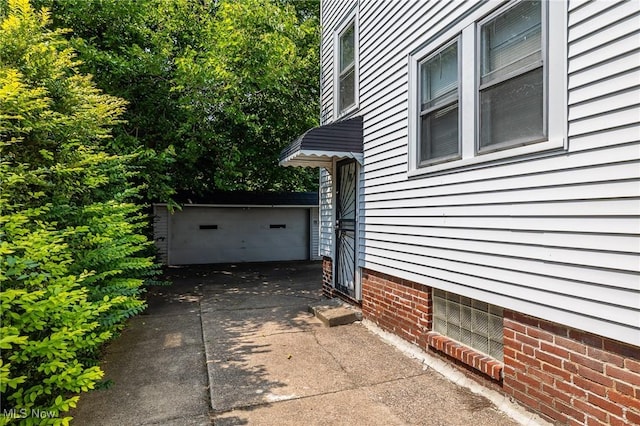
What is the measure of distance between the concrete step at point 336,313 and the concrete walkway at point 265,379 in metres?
0.10

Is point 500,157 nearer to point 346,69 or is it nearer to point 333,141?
point 333,141

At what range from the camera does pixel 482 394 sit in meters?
Result: 3.25

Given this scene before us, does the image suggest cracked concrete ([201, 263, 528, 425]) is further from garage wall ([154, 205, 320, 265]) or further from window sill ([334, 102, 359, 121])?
garage wall ([154, 205, 320, 265])

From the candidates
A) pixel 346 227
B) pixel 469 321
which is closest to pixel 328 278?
pixel 346 227

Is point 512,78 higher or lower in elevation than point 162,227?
higher

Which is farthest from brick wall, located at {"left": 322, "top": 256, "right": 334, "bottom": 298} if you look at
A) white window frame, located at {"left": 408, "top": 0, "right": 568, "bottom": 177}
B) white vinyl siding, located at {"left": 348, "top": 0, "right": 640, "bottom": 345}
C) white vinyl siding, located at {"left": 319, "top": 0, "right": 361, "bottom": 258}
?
white window frame, located at {"left": 408, "top": 0, "right": 568, "bottom": 177}

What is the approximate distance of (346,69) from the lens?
20.5ft

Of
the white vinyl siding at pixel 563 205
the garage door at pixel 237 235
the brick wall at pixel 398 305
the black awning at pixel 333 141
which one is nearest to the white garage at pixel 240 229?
the garage door at pixel 237 235

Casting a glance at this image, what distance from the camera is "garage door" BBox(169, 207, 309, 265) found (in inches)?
530

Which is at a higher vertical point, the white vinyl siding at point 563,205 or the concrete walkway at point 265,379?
the white vinyl siding at point 563,205

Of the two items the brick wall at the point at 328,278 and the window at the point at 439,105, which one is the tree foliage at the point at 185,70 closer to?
the brick wall at the point at 328,278

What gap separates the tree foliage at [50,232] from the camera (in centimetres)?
243

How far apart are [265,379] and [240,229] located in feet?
A: 35.6
